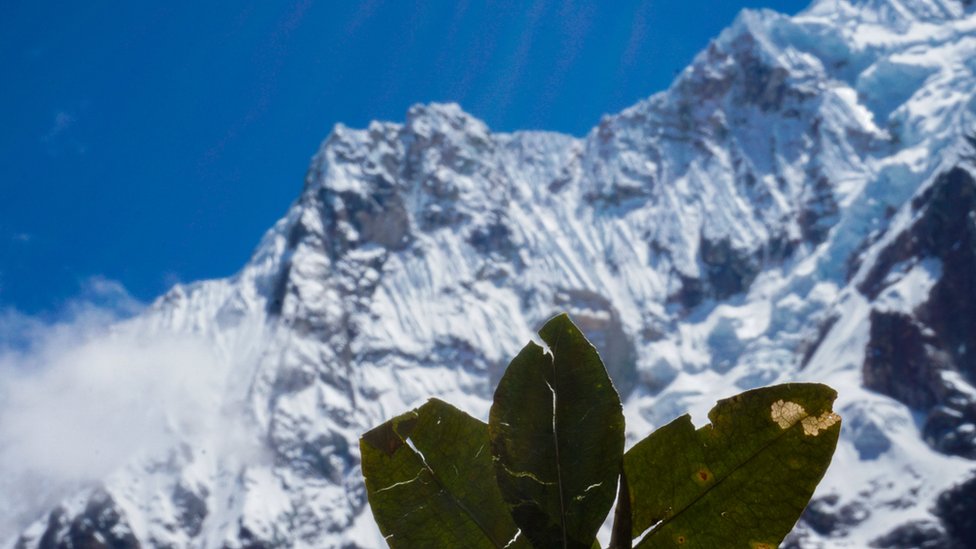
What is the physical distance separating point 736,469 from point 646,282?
116m

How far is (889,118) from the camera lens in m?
104

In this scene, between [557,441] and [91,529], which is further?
[91,529]

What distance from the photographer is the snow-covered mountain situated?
74938mm

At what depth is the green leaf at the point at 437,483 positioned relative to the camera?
1292 millimetres

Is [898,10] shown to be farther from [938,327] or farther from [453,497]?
[453,497]

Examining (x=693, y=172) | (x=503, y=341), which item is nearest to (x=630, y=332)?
(x=503, y=341)

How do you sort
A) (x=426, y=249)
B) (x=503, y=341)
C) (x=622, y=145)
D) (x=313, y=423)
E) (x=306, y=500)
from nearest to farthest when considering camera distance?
1. (x=306, y=500)
2. (x=313, y=423)
3. (x=503, y=341)
4. (x=426, y=249)
5. (x=622, y=145)

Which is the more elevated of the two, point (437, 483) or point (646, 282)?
point (646, 282)

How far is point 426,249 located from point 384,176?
512 inches

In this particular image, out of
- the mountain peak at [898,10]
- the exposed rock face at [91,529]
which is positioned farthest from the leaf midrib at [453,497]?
the mountain peak at [898,10]

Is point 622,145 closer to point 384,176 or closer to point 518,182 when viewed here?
point 518,182

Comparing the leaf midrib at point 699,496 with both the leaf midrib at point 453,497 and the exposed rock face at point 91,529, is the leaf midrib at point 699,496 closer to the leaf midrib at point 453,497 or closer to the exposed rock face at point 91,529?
the leaf midrib at point 453,497

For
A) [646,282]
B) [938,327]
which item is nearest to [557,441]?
[938,327]

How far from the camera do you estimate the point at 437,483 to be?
1.30 metres
